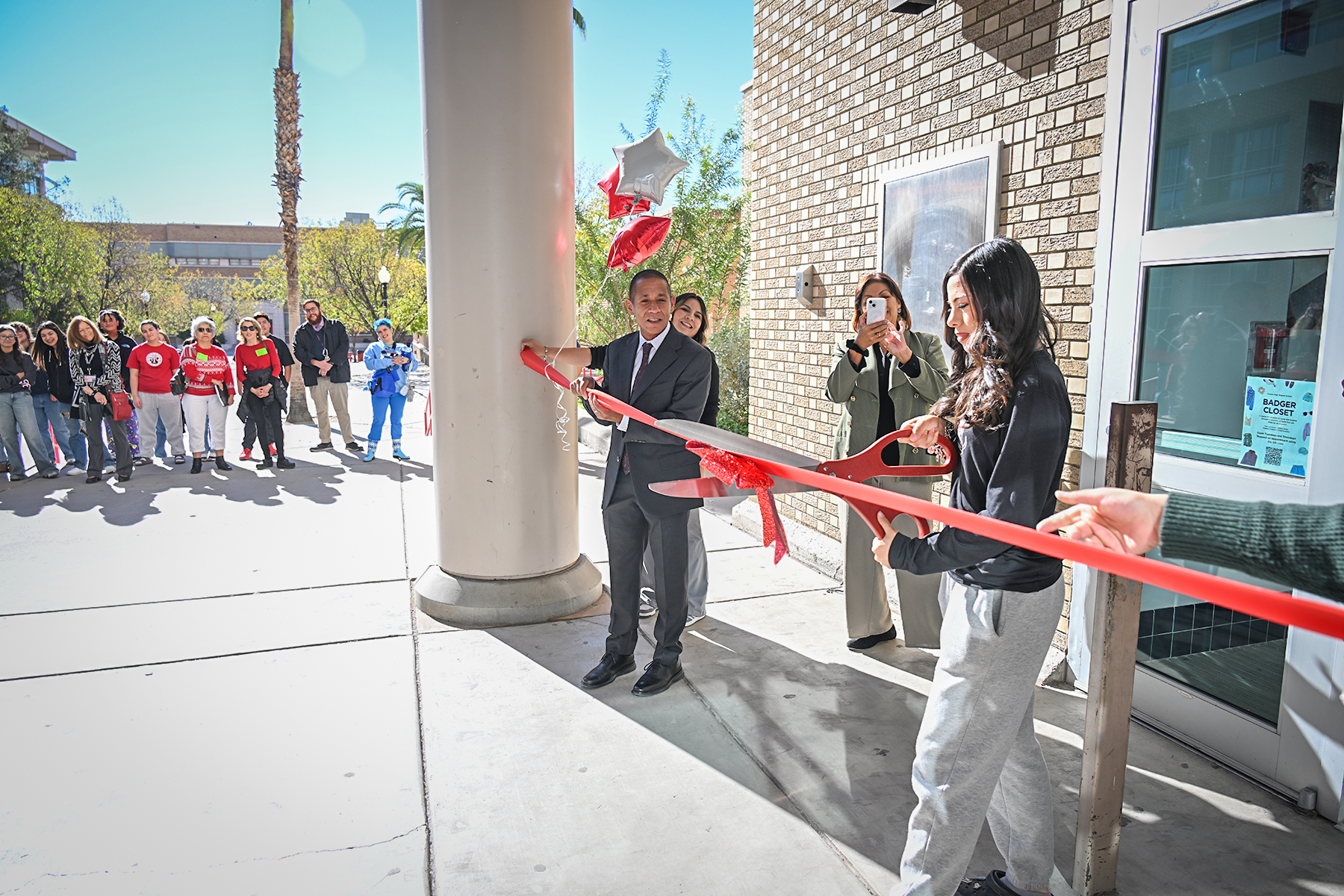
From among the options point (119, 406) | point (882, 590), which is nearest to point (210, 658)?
point (882, 590)

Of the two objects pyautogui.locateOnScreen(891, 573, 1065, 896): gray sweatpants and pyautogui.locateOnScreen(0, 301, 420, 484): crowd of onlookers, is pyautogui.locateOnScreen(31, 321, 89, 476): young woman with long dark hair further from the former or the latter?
pyautogui.locateOnScreen(891, 573, 1065, 896): gray sweatpants

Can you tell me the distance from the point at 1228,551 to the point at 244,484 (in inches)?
374

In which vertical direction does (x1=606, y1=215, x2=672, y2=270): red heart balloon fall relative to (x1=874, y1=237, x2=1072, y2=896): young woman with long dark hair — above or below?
above

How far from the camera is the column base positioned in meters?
4.73

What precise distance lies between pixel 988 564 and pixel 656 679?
7.04 ft

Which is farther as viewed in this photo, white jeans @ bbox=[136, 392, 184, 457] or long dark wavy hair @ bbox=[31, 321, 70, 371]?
white jeans @ bbox=[136, 392, 184, 457]

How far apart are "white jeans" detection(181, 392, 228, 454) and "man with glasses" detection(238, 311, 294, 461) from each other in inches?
12.9

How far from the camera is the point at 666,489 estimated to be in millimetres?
2525

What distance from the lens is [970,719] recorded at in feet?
7.06

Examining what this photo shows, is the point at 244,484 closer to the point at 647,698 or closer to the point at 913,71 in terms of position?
the point at 647,698

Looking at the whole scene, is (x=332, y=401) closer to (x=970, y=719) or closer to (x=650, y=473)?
(x=650, y=473)

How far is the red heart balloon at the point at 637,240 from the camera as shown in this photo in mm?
4363

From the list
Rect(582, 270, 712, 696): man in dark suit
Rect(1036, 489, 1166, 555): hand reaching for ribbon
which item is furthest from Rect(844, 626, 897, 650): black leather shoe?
Rect(1036, 489, 1166, 555): hand reaching for ribbon

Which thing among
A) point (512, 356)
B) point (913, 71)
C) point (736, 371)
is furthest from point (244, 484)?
point (913, 71)
